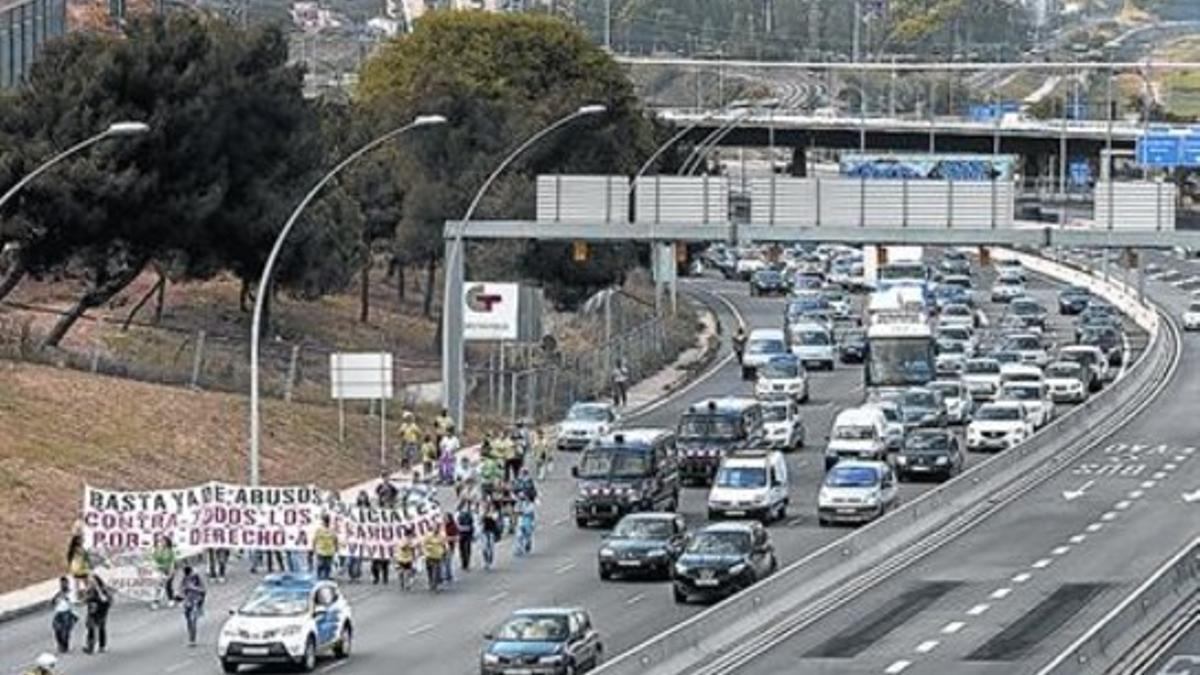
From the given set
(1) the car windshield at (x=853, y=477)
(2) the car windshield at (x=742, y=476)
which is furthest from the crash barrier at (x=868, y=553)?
(2) the car windshield at (x=742, y=476)

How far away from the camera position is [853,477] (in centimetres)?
6881

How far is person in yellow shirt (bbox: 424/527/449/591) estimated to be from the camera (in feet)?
191

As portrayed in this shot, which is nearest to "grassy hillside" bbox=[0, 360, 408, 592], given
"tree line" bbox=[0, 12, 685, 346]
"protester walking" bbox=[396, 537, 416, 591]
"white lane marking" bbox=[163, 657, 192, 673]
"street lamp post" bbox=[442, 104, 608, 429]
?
"street lamp post" bbox=[442, 104, 608, 429]

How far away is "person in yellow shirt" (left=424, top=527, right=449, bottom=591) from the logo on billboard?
3121 centimetres

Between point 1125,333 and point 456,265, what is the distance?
5488cm

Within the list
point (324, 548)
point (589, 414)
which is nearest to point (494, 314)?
point (589, 414)

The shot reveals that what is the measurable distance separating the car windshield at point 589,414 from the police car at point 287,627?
37835mm

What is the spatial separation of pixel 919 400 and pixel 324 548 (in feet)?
112

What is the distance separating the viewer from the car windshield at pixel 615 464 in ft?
225

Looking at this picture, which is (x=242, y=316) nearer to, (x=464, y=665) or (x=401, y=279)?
(x=401, y=279)

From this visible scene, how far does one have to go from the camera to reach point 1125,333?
13500cm

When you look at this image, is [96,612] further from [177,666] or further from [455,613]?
[455,613]

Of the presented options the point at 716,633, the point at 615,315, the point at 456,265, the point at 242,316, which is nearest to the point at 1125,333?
the point at 615,315

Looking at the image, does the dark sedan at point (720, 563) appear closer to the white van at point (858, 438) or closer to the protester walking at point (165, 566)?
the protester walking at point (165, 566)
